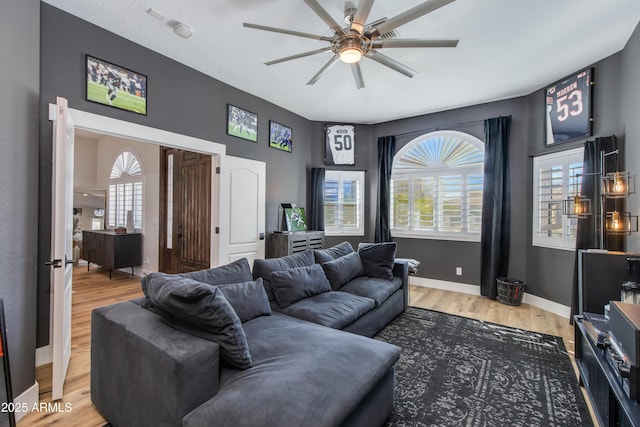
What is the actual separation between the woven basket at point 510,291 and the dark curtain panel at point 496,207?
14cm

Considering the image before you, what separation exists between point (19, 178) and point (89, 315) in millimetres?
2333

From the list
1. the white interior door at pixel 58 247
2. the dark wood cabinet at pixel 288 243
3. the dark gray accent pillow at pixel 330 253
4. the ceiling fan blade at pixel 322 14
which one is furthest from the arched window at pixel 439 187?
the white interior door at pixel 58 247

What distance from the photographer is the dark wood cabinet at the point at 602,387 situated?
1.29 meters

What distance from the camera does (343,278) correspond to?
10.8 feet

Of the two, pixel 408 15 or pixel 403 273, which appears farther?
pixel 403 273

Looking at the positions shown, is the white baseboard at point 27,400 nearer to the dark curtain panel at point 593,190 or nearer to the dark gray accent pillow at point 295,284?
the dark gray accent pillow at point 295,284

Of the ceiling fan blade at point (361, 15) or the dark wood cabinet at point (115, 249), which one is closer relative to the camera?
the ceiling fan blade at point (361, 15)

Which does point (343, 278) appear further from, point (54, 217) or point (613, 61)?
point (613, 61)

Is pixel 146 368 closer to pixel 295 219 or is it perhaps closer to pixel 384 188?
pixel 295 219

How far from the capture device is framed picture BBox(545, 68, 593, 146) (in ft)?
11.2

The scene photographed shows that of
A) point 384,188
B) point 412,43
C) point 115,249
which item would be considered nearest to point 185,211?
point 115,249

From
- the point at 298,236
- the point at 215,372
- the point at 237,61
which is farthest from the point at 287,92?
the point at 215,372

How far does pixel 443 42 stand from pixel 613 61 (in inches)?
102

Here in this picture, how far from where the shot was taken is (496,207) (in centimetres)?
436
